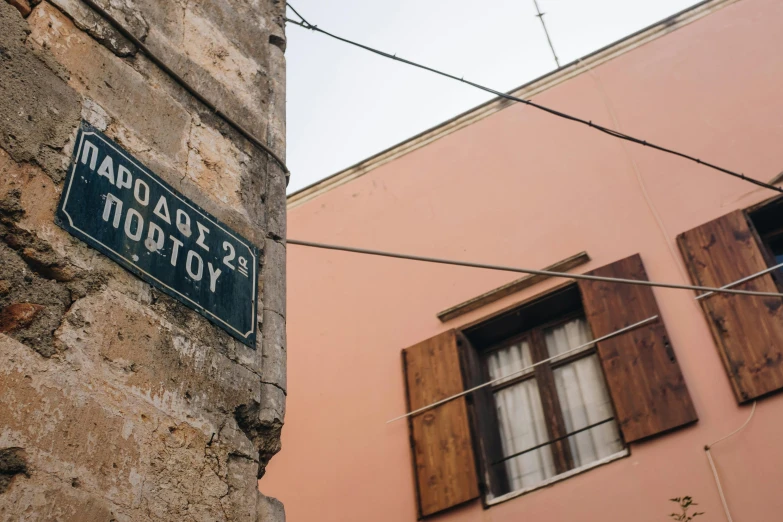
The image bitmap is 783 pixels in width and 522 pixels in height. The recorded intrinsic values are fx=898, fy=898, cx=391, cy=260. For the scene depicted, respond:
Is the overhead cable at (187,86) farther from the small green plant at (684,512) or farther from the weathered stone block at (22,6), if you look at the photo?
the small green plant at (684,512)

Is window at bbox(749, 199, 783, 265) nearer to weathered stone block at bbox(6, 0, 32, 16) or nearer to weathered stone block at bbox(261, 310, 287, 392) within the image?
weathered stone block at bbox(261, 310, 287, 392)

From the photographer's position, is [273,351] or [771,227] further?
[771,227]

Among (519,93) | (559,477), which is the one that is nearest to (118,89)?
(559,477)

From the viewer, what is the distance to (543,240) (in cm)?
689

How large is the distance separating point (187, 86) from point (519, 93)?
546 cm

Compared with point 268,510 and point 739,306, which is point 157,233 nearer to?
point 268,510

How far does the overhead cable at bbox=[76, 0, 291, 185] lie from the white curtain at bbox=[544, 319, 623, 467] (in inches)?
138

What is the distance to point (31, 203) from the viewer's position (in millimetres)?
2000

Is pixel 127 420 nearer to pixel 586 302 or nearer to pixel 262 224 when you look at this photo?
pixel 262 224

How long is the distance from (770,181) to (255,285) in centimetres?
464

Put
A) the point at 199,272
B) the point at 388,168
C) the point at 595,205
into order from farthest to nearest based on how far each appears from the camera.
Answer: the point at 388,168, the point at 595,205, the point at 199,272

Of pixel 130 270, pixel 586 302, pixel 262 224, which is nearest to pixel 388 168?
pixel 586 302

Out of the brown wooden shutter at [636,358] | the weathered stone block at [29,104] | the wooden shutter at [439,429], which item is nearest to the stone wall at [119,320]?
→ the weathered stone block at [29,104]

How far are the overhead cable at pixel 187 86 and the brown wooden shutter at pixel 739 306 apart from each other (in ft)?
11.3
